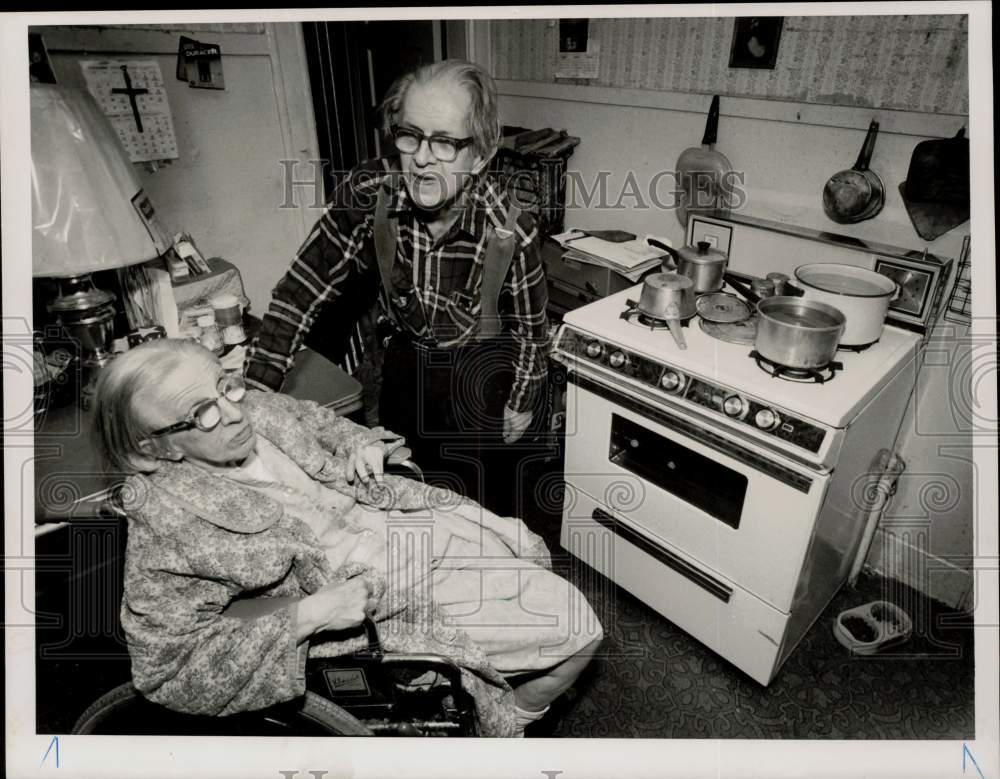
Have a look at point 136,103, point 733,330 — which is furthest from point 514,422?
point 136,103

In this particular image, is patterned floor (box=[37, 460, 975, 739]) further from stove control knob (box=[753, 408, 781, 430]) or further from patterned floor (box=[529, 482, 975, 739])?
stove control knob (box=[753, 408, 781, 430])

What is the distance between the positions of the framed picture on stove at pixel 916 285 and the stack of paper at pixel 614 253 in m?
0.68

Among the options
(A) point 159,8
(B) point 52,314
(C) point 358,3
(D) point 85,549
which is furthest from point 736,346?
(B) point 52,314

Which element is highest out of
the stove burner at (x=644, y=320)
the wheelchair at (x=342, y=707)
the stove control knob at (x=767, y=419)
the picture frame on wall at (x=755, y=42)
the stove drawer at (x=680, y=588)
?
the picture frame on wall at (x=755, y=42)

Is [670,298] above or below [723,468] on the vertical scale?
above

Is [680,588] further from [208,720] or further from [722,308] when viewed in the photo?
[208,720]

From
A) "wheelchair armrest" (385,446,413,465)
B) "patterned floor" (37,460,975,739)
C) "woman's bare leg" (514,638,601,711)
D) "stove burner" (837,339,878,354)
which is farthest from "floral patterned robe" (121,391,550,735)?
"stove burner" (837,339,878,354)

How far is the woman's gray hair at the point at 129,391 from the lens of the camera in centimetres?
101

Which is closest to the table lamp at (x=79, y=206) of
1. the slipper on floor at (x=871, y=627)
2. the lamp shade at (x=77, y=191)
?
the lamp shade at (x=77, y=191)

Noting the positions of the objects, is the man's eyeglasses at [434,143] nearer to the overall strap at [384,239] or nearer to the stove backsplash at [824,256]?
the overall strap at [384,239]

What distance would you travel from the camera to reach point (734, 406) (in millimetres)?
1394

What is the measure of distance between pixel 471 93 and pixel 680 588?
4.81 feet

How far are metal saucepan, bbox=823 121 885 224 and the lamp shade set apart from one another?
1.83m

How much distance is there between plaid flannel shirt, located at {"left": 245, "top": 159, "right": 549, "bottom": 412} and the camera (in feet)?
5.05
